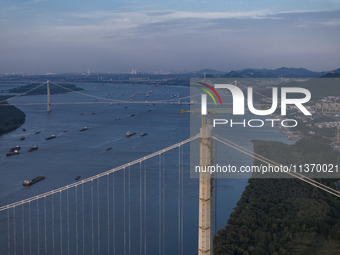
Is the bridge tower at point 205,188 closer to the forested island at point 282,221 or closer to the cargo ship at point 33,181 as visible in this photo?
the forested island at point 282,221

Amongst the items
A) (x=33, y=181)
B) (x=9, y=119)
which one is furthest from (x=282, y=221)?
(x=9, y=119)

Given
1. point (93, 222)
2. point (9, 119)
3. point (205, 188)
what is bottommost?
point (93, 222)

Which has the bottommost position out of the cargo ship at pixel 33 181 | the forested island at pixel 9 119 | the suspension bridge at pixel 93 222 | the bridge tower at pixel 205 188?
the suspension bridge at pixel 93 222

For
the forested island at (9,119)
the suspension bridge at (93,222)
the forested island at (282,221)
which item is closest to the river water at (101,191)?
the suspension bridge at (93,222)

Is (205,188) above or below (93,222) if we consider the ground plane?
above

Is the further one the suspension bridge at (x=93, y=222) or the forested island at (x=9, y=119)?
the forested island at (x=9, y=119)

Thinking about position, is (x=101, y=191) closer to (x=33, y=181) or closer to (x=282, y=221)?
(x=33, y=181)

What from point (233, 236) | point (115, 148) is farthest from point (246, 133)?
point (233, 236)

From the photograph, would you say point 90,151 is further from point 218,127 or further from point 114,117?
point 114,117

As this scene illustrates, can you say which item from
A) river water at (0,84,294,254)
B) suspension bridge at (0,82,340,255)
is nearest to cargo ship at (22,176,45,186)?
A: river water at (0,84,294,254)

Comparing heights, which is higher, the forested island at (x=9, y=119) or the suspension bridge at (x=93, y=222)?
the forested island at (x=9, y=119)

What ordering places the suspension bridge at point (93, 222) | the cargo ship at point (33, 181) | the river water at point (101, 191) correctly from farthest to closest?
1. the cargo ship at point (33, 181)
2. the river water at point (101, 191)
3. the suspension bridge at point (93, 222)
